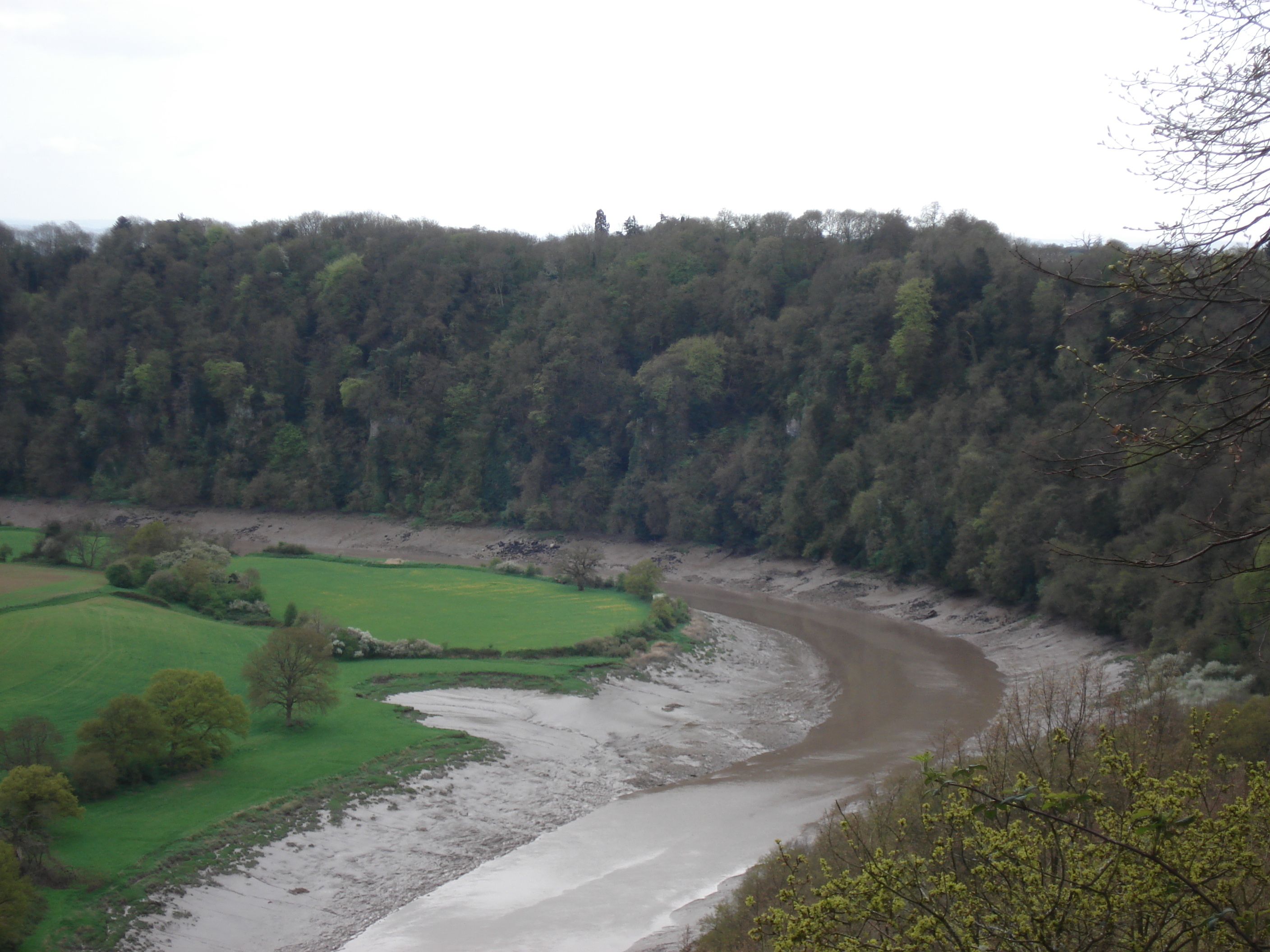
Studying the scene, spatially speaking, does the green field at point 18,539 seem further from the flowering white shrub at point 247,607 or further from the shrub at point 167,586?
the flowering white shrub at point 247,607

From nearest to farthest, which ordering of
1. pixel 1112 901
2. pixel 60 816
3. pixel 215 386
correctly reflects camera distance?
1. pixel 1112 901
2. pixel 60 816
3. pixel 215 386

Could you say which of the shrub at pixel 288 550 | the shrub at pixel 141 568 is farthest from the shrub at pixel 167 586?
the shrub at pixel 288 550

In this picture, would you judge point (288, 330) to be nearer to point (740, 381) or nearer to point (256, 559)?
point (256, 559)

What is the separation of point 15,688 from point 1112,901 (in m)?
25.0

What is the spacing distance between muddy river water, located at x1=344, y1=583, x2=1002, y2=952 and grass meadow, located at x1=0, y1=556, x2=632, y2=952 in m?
3.63

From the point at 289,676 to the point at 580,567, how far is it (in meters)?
25.6

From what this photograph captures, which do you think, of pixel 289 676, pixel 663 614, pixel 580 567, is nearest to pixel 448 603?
pixel 580 567

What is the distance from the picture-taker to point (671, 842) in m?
19.8

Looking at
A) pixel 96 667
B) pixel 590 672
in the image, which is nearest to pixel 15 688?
pixel 96 667

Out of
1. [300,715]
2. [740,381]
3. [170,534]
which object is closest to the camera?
[300,715]

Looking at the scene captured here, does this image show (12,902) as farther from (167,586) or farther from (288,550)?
(288,550)

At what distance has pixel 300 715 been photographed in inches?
943

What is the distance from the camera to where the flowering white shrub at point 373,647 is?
32.1m

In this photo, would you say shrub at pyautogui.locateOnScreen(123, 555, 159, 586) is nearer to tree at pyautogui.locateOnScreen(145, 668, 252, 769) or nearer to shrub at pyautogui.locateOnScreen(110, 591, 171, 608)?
shrub at pyautogui.locateOnScreen(110, 591, 171, 608)
